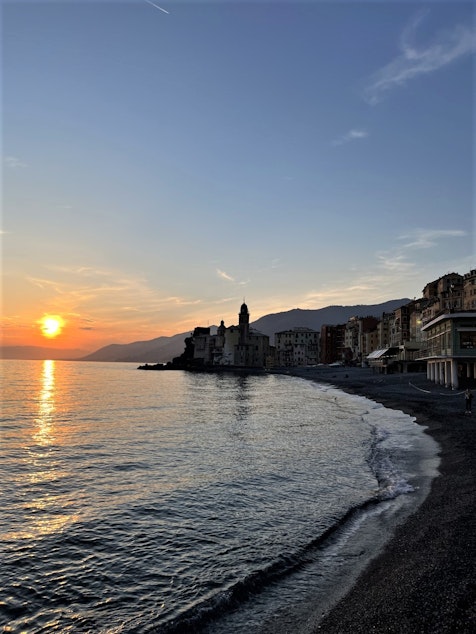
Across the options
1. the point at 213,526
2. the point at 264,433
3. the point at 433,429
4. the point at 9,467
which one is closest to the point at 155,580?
the point at 213,526

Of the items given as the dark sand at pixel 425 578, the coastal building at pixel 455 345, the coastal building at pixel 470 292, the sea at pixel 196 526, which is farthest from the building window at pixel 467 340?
the coastal building at pixel 470 292

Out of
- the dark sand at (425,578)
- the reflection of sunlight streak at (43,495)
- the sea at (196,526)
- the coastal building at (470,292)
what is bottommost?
the reflection of sunlight streak at (43,495)

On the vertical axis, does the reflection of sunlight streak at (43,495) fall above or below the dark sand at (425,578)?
below

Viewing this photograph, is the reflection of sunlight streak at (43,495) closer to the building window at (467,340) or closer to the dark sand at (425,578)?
the dark sand at (425,578)

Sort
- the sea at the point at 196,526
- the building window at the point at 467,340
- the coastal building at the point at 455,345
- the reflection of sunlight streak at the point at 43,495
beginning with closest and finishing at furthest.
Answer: the sea at the point at 196,526, the reflection of sunlight streak at the point at 43,495, the coastal building at the point at 455,345, the building window at the point at 467,340

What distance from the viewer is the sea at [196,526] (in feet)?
33.1

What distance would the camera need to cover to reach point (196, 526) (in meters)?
15.1

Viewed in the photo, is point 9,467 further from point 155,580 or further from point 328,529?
point 328,529

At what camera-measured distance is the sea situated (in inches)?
397

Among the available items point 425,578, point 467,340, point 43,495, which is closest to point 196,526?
point 425,578

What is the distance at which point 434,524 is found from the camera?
13562 millimetres

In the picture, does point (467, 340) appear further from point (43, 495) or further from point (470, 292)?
point (470, 292)

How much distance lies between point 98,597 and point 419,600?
7254 millimetres

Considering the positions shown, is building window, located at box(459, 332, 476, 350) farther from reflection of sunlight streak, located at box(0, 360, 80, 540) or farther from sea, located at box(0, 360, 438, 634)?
reflection of sunlight streak, located at box(0, 360, 80, 540)
